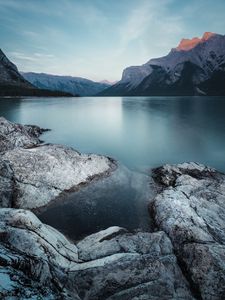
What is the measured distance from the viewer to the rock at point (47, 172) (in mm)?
11852

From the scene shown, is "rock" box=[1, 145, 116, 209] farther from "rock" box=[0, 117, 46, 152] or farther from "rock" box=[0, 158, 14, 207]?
"rock" box=[0, 117, 46, 152]

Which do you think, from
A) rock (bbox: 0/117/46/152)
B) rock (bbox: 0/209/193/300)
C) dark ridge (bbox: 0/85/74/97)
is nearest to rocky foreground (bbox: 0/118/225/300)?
rock (bbox: 0/209/193/300)

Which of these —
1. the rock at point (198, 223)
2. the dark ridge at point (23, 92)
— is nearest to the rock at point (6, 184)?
the rock at point (198, 223)

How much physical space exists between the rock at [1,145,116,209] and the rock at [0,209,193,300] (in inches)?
137

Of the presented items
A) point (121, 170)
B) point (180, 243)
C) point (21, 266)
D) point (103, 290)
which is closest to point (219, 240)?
point (180, 243)

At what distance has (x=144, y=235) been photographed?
8500mm

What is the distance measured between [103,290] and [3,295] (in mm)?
2915

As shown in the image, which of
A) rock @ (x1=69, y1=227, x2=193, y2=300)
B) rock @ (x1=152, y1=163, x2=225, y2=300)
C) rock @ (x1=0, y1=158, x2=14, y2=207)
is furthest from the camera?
rock @ (x1=0, y1=158, x2=14, y2=207)

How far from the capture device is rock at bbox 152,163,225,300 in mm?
6840

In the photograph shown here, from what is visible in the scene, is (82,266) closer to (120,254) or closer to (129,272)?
(120,254)

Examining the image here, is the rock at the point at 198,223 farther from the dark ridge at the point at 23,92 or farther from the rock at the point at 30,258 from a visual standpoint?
the dark ridge at the point at 23,92

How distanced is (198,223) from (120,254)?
3.62 m

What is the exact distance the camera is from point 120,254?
7.43 m

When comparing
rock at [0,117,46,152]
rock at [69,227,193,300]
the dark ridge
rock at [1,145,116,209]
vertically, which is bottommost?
rock at [69,227,193,300]
